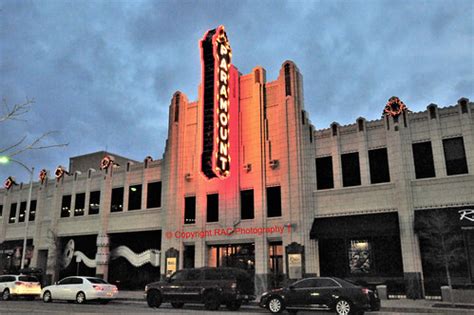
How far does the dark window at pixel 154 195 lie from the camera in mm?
35125

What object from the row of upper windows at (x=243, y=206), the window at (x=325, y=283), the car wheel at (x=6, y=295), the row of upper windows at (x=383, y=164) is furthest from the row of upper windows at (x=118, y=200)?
the window at (x=325, y=283)

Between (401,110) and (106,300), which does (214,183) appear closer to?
(106,300)

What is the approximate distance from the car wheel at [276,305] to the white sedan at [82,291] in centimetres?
1051

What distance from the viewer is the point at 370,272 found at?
86.2 feet

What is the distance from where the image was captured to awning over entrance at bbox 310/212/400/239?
25.5 m

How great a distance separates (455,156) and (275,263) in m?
13.2

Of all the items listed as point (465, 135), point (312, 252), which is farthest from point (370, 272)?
point (465, 135)

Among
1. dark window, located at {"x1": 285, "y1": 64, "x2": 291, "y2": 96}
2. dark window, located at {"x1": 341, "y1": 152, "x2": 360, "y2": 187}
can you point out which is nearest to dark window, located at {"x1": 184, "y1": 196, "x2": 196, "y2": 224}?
dark window, located at {"x1": 285, "y1": 64, "x2": 291, "y2": 96}

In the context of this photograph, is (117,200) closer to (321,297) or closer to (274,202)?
(274,202)

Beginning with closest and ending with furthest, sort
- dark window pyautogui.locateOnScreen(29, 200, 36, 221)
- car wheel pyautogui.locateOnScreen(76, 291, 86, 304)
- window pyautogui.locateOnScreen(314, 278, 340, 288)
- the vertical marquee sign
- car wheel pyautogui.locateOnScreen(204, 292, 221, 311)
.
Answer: window pyautogui.locateOnScreen(314, 278, 340, 288)
car wheel pyautogui.locateOnScreen(204, 292, 221, 311)
car wheel pyautogui.locateOnScreen(76, 291, 86, 304)
the vertical marquee sign
dark window pyautogui.locateOnScreen(29, 200, 36, 221)

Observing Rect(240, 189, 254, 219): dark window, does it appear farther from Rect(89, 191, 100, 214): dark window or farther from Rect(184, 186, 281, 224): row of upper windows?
Rect(89, 191, 100, 214): dark window

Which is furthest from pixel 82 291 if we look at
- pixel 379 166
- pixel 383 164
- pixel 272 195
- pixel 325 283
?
pixel 383 164

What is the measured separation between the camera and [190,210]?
3322cm

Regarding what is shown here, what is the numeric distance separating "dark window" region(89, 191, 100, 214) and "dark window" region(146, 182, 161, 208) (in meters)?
5.88
